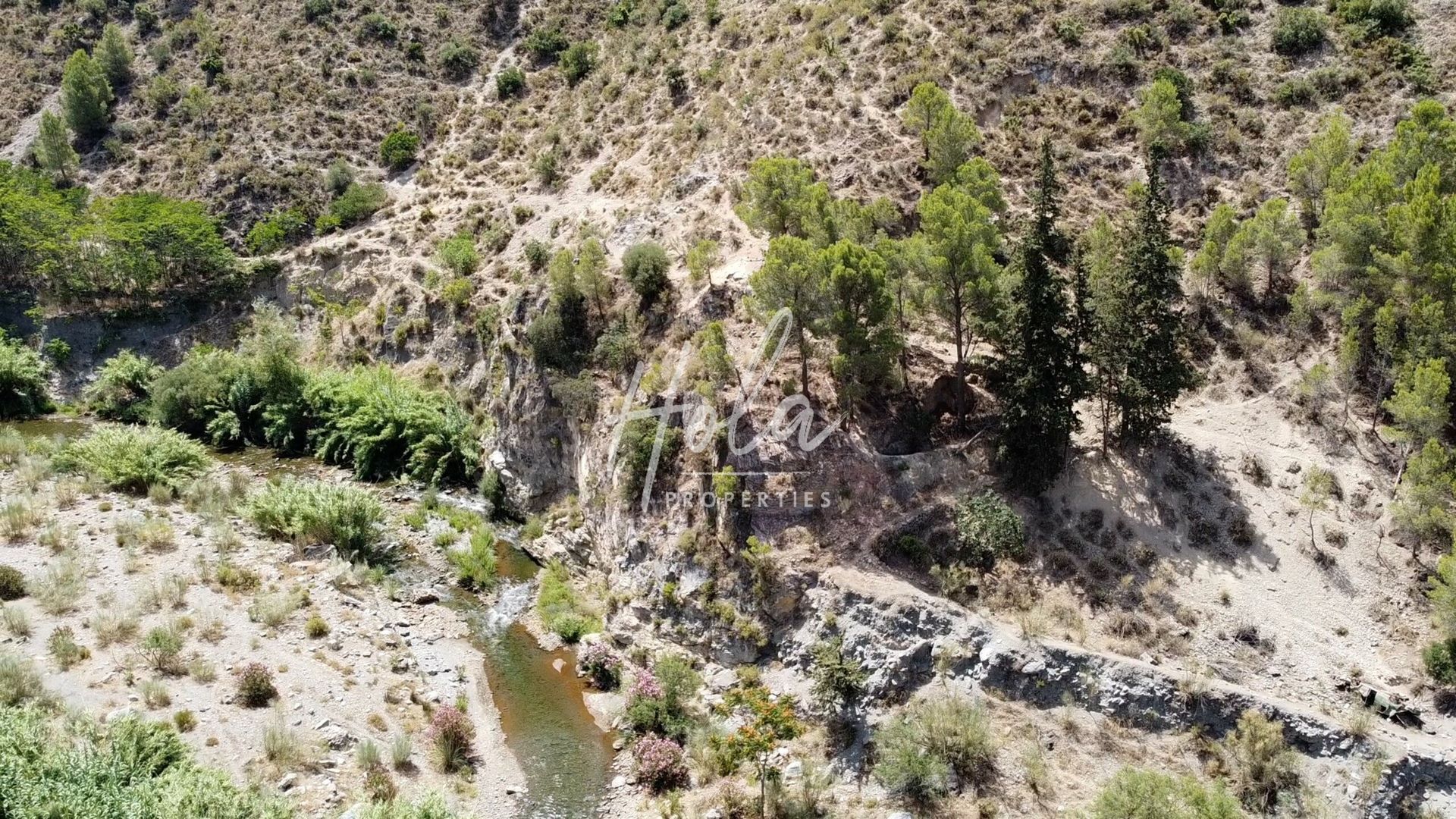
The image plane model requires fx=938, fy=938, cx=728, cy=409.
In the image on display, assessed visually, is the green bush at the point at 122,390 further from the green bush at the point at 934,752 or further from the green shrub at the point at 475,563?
the green bush at the point at 934,752

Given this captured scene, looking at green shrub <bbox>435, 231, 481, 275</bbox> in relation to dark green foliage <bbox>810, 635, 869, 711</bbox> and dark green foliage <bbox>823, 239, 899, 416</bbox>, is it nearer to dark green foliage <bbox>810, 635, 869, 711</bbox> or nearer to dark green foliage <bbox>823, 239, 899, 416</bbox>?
dark green foliage <bbox>823, 239, 899, 416</bbox>

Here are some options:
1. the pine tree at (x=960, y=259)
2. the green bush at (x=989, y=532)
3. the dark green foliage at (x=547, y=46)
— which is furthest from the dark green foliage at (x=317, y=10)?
the green bush at (x=989, y=532)

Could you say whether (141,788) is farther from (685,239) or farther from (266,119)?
(266,119)

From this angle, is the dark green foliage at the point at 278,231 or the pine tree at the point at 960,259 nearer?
the pine tree at the point at 960,259

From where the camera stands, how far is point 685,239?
145 ft

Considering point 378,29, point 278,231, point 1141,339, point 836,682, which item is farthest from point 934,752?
point 378,29

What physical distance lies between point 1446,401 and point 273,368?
51.8m

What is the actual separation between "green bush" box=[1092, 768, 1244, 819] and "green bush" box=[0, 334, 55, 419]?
191 ft

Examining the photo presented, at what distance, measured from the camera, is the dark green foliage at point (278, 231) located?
61375mm

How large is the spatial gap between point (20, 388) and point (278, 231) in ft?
56.2

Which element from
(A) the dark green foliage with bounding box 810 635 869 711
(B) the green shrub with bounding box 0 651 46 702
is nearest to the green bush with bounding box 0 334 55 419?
(B) the green shrub with bounding box 0 651 46 702

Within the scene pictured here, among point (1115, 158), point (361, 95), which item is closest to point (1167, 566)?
point (1115, 158)

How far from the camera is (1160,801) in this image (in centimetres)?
2223

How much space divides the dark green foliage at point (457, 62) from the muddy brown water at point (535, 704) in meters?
46.8
